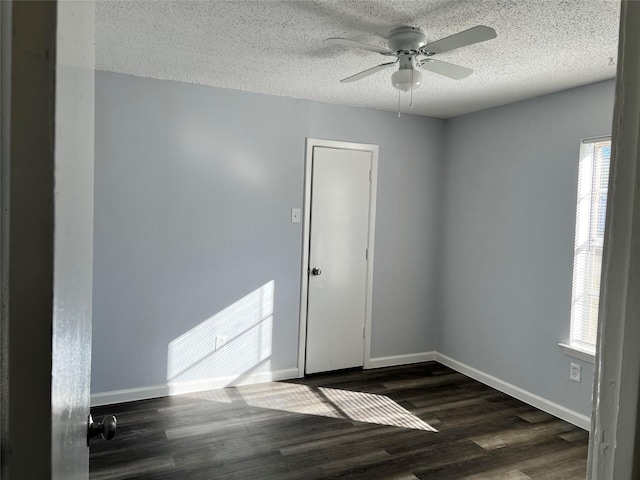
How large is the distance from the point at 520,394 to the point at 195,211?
3.09 meters

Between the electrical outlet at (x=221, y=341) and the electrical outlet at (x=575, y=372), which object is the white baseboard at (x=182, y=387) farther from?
the electrical outlet at (x=575, y=372)

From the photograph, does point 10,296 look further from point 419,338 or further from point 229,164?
point 419,338

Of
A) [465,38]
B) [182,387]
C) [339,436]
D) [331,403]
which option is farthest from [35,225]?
[182,387]

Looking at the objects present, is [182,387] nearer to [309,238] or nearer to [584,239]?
[309,238]

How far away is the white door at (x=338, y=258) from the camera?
3967mm

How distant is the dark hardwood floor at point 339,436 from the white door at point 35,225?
2.29 metres

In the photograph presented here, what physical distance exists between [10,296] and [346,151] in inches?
148

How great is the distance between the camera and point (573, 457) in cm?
276

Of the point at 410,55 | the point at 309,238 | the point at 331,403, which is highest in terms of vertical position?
the point at 410,55

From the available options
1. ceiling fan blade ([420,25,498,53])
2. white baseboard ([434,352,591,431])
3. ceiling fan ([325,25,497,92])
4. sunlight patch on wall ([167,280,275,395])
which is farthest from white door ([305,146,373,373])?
ceiling fan blade ([420,25,498,53])

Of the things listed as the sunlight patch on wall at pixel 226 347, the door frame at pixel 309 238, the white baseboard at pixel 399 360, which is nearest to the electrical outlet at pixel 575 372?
the white baseboard at pixel 399 360

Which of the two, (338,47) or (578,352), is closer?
(338,47)

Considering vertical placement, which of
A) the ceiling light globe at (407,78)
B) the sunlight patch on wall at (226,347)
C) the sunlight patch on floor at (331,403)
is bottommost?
the sunlight patch on floor at (331,403)

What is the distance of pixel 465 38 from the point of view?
1.92 m
